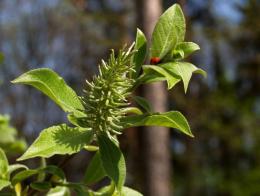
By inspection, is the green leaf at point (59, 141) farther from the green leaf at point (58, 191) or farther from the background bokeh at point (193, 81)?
the background bokeh at point (193, 81)

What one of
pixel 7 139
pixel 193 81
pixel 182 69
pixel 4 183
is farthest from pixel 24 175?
pixel 193 81

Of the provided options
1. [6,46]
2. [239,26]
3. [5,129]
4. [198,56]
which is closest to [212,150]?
[198,56]

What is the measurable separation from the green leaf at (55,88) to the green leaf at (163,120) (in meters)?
0.07

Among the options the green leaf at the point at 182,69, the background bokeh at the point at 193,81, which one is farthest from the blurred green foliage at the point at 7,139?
the background bokeh at the point at 193,81

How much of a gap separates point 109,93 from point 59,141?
0.09 m

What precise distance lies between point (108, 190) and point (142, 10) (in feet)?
16.3

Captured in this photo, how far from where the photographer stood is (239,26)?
41.5 feet

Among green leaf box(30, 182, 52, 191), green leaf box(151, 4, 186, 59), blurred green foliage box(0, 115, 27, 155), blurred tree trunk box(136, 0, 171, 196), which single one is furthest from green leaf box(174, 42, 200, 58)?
blurred tree trunk box(136, 0, 171, 196)

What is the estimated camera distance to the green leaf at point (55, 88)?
734 mm

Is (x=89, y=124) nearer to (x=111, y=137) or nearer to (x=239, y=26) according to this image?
(x=111, y=137)

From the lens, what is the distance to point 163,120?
74cm

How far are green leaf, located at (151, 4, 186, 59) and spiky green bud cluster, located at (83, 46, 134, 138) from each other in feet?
0.24

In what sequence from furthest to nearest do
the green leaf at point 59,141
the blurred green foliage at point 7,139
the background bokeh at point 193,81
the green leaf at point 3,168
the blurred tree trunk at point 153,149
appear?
the background bokeh at point 193,81 < the blurred tree trunk at point 153,149 < the blurred green foliage at point 7,139 < the green leaf at point 3,168 < the green leaf at point 59,141

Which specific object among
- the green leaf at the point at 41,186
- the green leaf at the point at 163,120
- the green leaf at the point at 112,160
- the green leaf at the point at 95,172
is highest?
the green leaf at the point at 163,120
